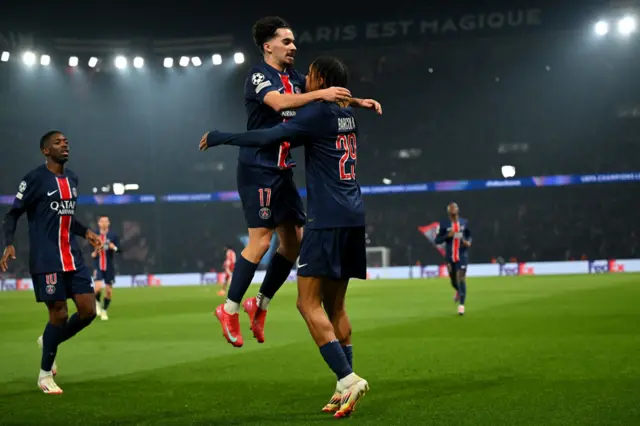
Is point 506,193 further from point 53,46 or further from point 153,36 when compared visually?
point 53,46

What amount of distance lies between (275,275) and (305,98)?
175 cm

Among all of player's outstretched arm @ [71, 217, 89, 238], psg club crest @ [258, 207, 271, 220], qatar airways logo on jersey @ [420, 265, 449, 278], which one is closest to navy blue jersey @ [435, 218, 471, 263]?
player's outstretched arm @ [71, 217, 89, 238]

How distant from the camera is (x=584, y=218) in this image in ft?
155

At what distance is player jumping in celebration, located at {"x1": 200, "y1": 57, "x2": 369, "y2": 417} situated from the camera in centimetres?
665

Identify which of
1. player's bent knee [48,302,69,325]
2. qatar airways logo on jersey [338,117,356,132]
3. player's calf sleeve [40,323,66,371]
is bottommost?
player's calf sleeve [40,323,66,371]

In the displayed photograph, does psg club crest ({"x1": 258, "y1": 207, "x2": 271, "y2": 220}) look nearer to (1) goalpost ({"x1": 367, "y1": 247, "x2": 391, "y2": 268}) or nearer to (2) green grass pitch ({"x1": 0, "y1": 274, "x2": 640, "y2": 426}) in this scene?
(2) green grass pitch ({"x1": 0, "y1": 274, "x2": 640, "y2": 426})

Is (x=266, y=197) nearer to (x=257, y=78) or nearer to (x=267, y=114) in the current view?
(x=267, y=114)

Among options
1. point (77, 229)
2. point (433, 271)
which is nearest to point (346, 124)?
point (77, 229)

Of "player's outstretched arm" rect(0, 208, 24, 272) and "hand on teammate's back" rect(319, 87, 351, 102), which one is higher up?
"hand on teammate's back" rect(319, 87, 351, 102)

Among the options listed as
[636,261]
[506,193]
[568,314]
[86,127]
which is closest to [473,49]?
[506,193]

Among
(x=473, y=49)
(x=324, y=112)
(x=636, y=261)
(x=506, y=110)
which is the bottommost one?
(x=636, y=261)

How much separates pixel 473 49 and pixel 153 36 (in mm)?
17493

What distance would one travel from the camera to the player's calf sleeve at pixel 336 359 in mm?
6586

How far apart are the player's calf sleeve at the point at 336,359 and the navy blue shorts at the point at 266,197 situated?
1281 millimetres
